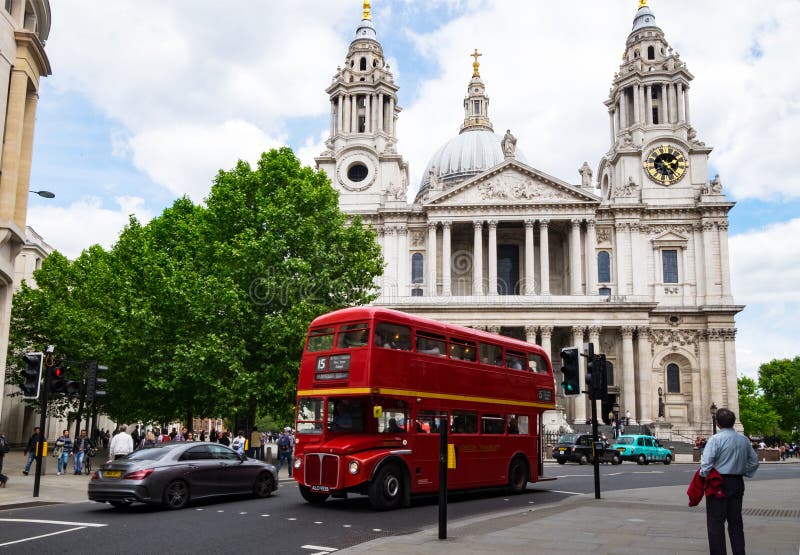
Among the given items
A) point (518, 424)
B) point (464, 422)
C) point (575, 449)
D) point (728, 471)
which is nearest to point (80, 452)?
point (464, 422)

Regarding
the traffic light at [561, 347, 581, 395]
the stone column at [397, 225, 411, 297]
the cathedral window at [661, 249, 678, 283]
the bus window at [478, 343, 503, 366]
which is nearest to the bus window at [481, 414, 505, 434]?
the bus window at [478, 343, 503, 366]

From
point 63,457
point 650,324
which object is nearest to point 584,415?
point 650,324

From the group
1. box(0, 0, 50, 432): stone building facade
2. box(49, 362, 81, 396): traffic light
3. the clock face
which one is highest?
the clock face

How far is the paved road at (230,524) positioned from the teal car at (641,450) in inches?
878

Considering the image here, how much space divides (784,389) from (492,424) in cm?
9449

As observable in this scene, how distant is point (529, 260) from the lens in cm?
5672

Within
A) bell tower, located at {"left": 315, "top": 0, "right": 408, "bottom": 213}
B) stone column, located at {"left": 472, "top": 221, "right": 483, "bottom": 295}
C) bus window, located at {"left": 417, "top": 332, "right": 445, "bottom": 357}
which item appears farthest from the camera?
bell tower, located at {"left": 315, "top": 0, "right": 408, "bottom": 213}

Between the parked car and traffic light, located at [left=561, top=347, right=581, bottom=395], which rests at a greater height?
traffic light, located at [left=561, top=347, right=581, bottom=395]

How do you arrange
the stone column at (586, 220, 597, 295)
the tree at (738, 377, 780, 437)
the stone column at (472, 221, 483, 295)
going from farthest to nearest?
the tree at (738, 377, 780, 437) → the stone column at (472, 221, 483, 295) → the stone column at (586, 220, 597, 295)

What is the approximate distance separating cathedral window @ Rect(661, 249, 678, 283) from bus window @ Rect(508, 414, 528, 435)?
142 ft

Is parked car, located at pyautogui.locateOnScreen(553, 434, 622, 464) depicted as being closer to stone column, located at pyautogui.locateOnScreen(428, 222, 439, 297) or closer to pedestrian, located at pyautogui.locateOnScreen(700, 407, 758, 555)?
stone column, located at pyautogui.locateOnScreen(428, 222, 439, 297)

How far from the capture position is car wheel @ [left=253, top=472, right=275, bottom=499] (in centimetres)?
1773

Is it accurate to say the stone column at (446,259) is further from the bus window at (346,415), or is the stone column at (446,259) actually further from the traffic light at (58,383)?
the bus window at (346,415)

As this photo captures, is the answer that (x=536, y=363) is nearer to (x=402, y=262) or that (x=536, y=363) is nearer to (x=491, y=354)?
(x=491, y=354)
